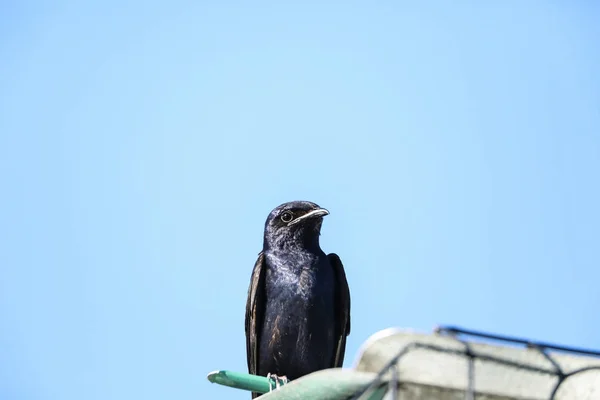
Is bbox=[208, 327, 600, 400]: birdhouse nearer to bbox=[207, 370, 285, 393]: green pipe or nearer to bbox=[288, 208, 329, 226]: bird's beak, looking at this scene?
bbox=[207, 370, 285, 393]: green pipe

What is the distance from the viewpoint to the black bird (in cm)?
1158

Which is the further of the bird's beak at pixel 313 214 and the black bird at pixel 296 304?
the bird's beak at pixel 313 214

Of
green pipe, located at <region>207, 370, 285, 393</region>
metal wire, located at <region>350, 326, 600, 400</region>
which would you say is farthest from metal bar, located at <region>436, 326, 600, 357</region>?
green pipe, located at <region>207, 370, 285, 393</region>

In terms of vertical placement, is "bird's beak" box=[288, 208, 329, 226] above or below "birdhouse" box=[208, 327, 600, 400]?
above

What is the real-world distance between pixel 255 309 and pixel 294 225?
37.8 inches

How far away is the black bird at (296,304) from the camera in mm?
11578

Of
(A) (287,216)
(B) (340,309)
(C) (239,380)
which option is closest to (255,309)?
(B) (340,309)

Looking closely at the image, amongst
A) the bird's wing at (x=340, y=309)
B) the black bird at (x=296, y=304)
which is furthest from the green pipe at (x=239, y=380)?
the bird's wing at (x=340, y=309)

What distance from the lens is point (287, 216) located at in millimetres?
12281

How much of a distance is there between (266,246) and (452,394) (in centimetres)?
790

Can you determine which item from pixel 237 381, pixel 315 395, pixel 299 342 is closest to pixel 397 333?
pixel 315 395

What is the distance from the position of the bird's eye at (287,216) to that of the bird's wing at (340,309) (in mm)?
549

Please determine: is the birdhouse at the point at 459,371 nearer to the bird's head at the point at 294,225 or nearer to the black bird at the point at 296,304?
the black bird at the point at 296,304

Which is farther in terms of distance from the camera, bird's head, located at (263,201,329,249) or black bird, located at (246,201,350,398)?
bird's head, located at (263,201,329,249)
